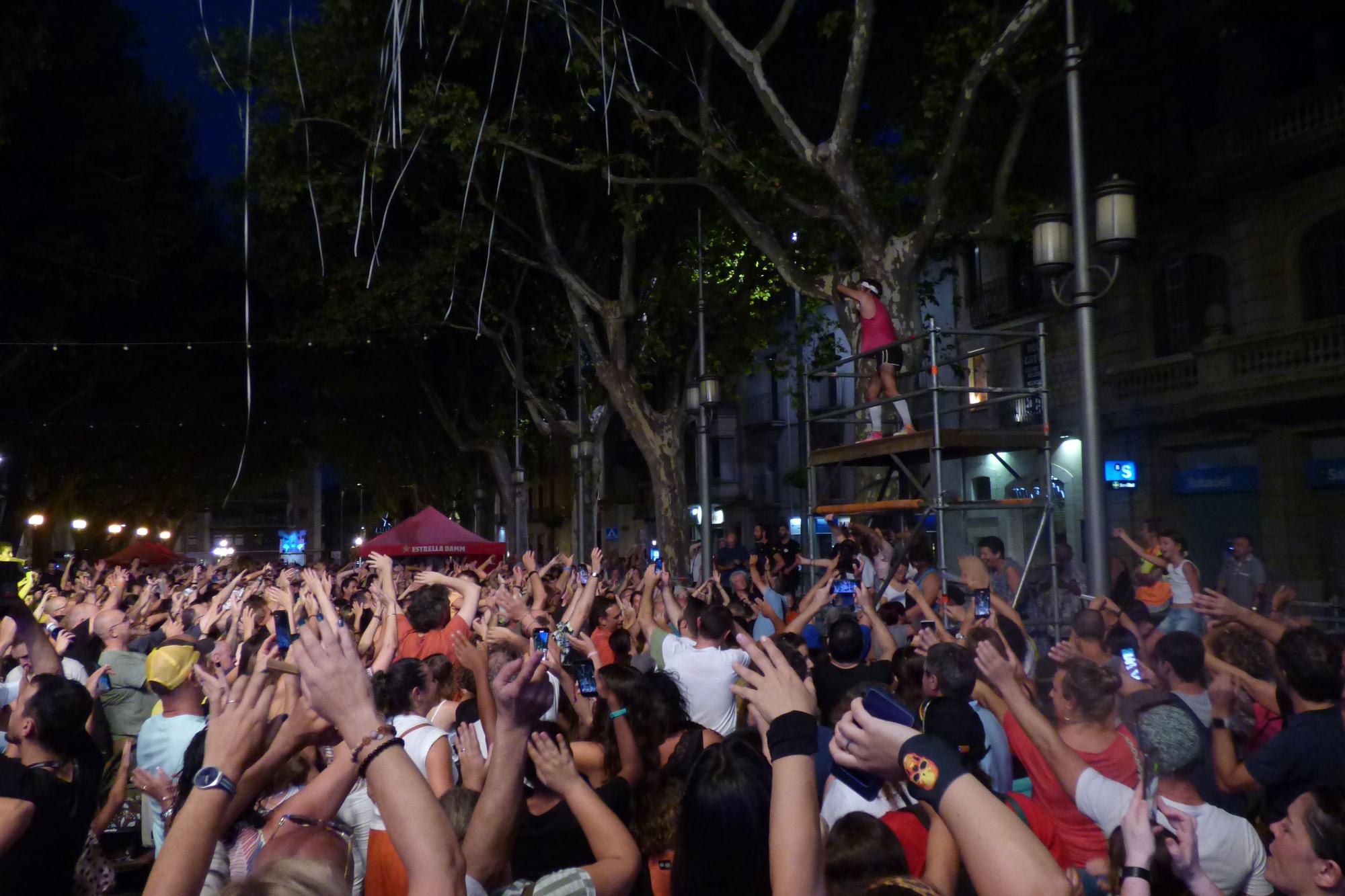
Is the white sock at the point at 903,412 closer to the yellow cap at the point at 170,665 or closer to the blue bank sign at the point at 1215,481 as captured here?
the yellow cap at the point at 170,665

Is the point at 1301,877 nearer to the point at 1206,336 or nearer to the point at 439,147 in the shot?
the point at 439,147

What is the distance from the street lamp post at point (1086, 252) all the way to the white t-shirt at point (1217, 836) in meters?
4.46

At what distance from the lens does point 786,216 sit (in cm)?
1717

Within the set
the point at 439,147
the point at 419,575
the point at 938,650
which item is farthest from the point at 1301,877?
the point at 439,147

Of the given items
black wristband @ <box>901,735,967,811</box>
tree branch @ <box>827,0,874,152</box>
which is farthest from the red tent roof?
black wristband @ <box>901,735,967,811</box>

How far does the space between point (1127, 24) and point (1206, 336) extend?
5.88 meters

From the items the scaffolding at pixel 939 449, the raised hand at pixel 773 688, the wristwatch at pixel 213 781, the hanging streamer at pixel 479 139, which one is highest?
the hanging streamer at pixel 479 139

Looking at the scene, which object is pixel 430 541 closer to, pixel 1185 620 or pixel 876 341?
pixel 876 341

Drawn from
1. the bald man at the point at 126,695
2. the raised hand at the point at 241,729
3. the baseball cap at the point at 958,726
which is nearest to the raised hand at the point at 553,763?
the raised hand at the point at 241,729

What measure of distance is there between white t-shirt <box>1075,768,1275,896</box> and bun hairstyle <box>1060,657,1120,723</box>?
546 millimetres

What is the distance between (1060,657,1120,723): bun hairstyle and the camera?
3861 mm

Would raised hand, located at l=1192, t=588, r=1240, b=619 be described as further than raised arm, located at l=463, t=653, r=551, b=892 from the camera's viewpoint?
Yes

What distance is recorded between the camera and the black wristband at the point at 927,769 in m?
2.15

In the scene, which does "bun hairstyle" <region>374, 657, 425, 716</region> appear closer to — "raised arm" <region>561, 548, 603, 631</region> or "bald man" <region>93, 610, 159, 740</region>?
"raised arm" <region>561, 548, 603, 631</region>
